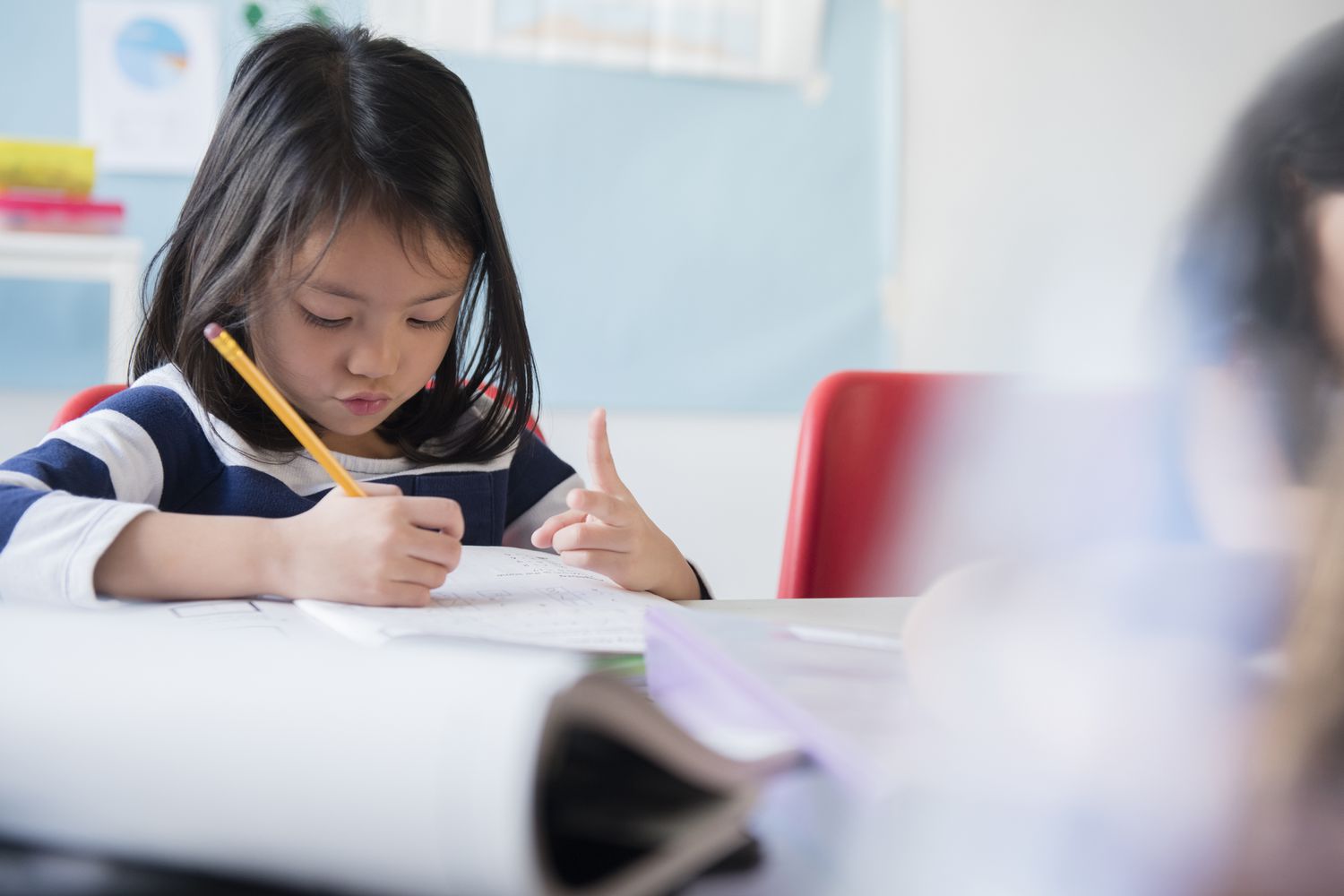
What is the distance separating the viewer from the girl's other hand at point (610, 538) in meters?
0.62

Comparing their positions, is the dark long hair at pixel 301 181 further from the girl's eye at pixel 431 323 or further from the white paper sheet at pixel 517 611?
the white paper sheet at pixel 517 611

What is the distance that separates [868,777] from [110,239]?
1.67m

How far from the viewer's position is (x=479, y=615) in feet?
1.54

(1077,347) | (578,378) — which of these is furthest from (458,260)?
(578,378)

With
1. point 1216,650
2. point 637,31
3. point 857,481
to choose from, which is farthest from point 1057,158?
point 1216,650

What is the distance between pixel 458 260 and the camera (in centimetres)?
73

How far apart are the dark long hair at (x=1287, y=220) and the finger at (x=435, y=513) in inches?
14.4

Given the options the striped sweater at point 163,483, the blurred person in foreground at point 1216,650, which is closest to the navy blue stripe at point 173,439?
the striped sweater at point 163,483

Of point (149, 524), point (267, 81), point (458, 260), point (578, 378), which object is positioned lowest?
point (578, 378)

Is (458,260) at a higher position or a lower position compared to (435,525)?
higher

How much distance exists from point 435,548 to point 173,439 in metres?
0.25

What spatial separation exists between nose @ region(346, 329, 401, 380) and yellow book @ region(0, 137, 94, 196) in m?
1.22

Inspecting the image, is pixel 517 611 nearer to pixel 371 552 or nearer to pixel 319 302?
pixel 371 552

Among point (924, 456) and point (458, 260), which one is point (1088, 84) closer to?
point (924, 456)
